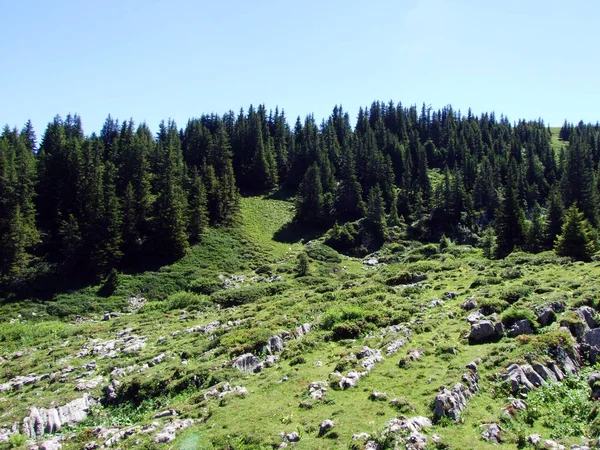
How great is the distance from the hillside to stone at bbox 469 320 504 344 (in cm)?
7

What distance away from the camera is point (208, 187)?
91188mm

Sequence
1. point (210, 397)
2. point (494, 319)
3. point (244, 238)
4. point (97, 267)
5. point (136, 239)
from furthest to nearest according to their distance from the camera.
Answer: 1. point (244, 238)
2. point (136, 239)
3. point (97, 267)
4. point (494, 319)
5. point (210, 397)

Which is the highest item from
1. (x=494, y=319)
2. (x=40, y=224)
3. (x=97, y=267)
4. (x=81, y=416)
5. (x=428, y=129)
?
(x=428, y=129)

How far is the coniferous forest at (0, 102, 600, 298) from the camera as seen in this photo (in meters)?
65.4

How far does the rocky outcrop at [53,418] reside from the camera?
21409 mm

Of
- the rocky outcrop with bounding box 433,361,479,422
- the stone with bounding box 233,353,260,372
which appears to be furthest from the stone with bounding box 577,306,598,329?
the stone with bounding box 233,353,260,372

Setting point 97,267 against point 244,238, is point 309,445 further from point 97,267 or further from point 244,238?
point 244,238

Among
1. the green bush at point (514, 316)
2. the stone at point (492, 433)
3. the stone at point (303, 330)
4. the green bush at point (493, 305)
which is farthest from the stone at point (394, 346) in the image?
the stone at point (492, 433)

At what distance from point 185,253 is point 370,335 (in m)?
51.7

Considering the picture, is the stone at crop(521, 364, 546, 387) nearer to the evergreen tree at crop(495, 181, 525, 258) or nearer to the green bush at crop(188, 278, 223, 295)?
the green bush at crop(188, 278, 223, 295)

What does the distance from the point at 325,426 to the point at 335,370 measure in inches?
245

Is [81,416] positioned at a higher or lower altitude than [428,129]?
lower

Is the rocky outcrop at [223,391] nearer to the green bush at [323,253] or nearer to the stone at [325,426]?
the stone at [325,426]

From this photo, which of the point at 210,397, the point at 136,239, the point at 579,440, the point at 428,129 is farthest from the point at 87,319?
the point at 428,129
